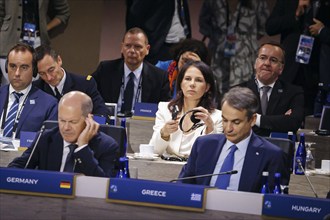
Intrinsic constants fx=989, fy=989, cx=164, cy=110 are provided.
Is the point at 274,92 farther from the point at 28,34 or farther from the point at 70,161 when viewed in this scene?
the point at 28,34

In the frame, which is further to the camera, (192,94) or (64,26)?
(64,26)

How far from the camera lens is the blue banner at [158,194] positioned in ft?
13.2

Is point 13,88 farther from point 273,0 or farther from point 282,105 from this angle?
point 273,0

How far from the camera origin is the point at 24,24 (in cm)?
902

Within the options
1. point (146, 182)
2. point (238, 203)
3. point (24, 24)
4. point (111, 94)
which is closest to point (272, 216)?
point (238, 203)

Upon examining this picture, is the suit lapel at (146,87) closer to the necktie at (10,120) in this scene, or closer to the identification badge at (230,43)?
the identification badge at (230,43)

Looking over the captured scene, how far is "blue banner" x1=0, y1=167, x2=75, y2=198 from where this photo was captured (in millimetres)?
4148

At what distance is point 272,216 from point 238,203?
147mm

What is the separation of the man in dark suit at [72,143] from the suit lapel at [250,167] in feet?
2.31

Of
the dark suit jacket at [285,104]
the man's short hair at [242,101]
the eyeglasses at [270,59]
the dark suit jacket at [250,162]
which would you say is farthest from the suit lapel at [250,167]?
the eyeglasses at [270,59]

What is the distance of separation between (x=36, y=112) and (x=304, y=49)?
9.37 feet

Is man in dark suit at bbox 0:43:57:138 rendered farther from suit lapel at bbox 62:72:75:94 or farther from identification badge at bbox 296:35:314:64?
identification badge at bbox 296:35:314:64

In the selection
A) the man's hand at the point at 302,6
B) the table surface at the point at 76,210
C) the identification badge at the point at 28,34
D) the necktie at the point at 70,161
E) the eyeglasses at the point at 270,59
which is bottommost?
the table surface at the point at 76,210

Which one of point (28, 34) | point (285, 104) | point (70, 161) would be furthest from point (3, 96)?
point (28, 34)
